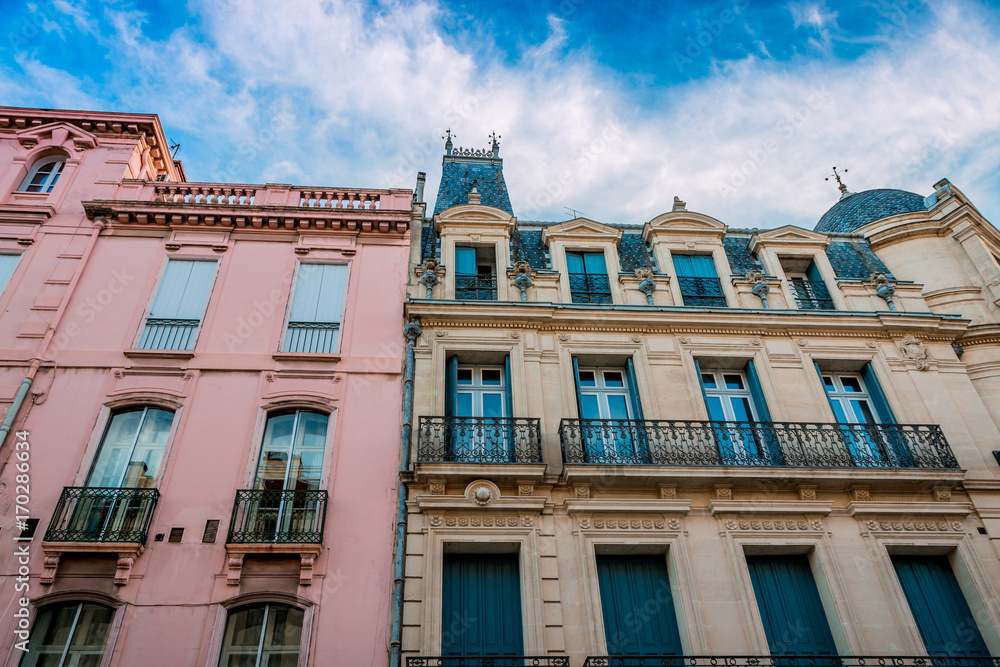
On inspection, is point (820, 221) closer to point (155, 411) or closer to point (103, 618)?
point (155, 411)

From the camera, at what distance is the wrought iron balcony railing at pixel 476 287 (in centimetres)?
1266

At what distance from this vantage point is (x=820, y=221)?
57.9ft

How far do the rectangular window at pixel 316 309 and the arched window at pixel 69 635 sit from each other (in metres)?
4.69

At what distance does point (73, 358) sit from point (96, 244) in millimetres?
2814

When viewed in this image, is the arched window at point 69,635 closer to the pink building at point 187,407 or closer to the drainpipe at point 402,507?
the pink building at point 187,407

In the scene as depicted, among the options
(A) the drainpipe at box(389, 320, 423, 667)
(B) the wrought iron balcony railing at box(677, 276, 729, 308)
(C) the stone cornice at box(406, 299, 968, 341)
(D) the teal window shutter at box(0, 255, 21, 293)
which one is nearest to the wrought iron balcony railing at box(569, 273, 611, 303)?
(C) the stone cornice at box(406, 299, 968, 341)

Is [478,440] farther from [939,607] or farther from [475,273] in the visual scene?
[939,607]

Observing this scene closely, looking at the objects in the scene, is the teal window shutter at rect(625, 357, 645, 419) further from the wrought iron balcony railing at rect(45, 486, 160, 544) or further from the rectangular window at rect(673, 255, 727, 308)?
the wrought iron balcony railing at rect(45, 486, 160, 544)

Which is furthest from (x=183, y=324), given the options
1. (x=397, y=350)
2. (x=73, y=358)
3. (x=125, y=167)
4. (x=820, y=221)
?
(x=820, y=221)

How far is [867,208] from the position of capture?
632 inches

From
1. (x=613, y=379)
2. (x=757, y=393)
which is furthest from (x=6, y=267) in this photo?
(x=757, y=393)

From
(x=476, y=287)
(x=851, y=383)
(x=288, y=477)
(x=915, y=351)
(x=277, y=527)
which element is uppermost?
(x=476, y=287)

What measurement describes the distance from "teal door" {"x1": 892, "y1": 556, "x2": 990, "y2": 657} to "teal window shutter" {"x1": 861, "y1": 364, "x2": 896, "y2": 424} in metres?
2.38

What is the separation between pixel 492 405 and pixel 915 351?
778 cm
